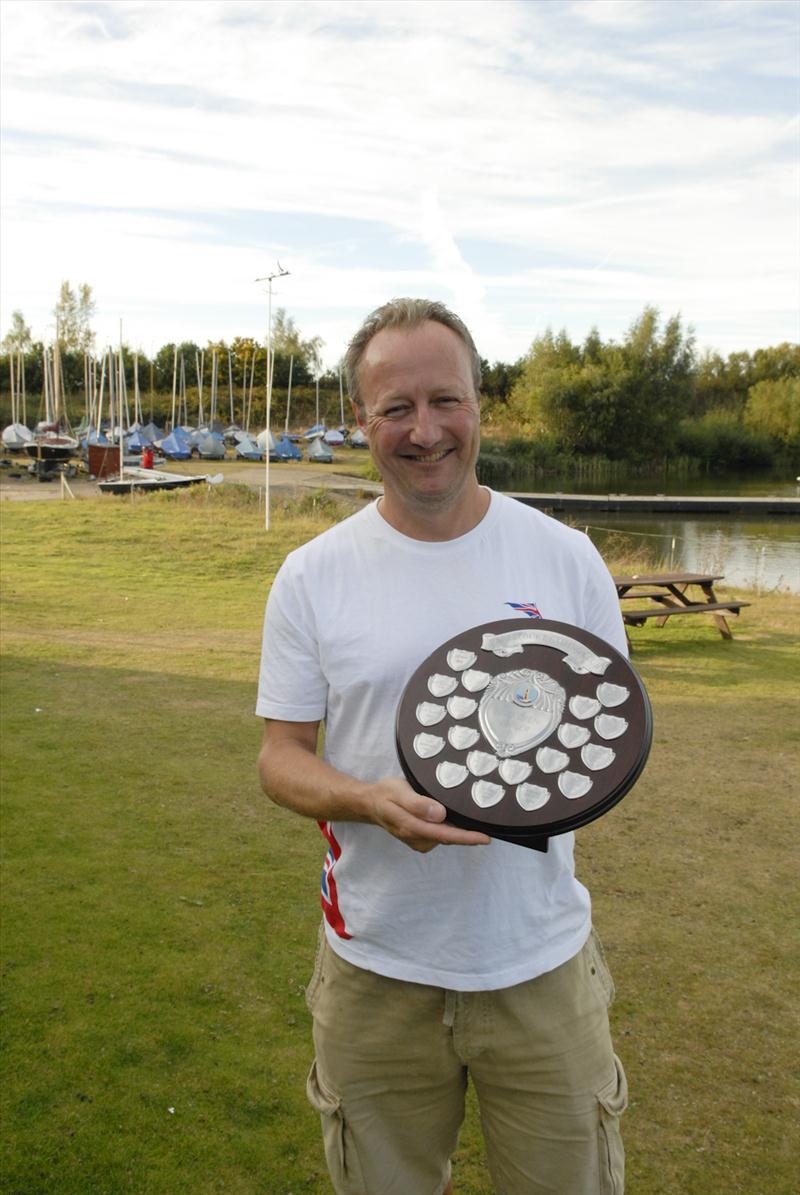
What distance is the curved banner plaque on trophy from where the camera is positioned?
1.83 meters

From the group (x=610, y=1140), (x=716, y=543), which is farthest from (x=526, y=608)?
(x=716, y=543)

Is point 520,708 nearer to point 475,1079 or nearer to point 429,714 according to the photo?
point 429,714

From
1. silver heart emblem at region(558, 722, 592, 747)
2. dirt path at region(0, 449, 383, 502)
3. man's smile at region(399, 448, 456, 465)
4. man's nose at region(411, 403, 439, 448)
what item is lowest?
dirt path at region(0, 449, 383, 502)

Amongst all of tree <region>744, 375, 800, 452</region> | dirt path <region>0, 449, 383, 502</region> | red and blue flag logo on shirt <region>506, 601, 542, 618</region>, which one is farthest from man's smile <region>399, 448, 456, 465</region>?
tree <region>744, 375, 800, 452</region>

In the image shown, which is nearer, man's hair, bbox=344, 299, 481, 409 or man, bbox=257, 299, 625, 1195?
man, bbox=257, 299, 625, 1195

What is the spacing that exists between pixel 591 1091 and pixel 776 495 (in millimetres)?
48989

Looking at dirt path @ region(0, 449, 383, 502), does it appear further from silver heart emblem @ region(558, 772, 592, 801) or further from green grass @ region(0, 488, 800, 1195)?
silver heart emblem @ region(558, 772, 592, 801)

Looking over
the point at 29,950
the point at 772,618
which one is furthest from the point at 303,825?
the point at 772,618

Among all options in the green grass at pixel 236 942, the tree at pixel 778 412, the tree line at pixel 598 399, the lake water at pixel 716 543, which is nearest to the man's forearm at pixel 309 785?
the green grass at pixel 236 942

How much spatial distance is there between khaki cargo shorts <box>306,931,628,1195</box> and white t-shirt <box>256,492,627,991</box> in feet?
0.23

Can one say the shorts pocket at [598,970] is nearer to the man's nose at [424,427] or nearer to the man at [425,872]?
the man at [425,872]

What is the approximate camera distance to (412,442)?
7.06 ft

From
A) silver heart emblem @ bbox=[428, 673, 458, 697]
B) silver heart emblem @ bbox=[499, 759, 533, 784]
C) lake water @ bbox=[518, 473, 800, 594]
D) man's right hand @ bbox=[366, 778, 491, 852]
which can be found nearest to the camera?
man's right hand @ bbox=[366, 778, 491, 852]

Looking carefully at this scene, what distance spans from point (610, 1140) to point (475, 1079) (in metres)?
0.30
